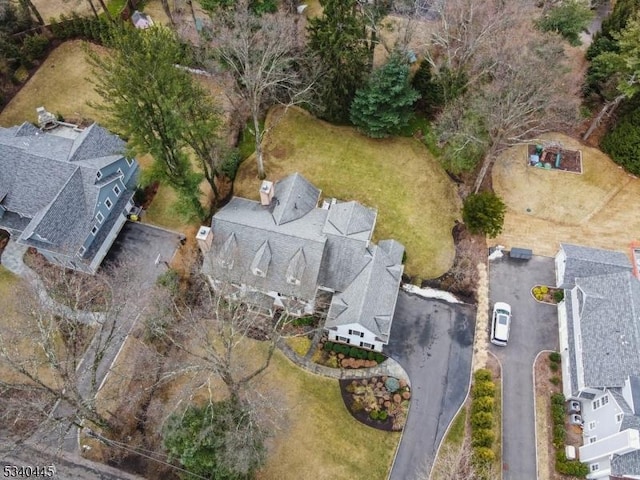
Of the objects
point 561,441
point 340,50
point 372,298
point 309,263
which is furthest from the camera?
point 340,50

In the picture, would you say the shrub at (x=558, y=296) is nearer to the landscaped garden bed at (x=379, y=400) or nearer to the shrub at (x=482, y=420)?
the shrub at (x=482, y=420)

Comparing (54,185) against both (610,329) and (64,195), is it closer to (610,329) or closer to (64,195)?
(64,195)

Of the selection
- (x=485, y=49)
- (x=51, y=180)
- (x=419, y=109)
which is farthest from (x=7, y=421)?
(x=485, y=49)

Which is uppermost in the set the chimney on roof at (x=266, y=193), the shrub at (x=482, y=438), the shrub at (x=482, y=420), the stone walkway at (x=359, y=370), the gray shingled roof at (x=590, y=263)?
the chimney on roof at (x=266, y=193)

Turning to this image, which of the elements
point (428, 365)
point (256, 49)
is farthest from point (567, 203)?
point (256, 49)

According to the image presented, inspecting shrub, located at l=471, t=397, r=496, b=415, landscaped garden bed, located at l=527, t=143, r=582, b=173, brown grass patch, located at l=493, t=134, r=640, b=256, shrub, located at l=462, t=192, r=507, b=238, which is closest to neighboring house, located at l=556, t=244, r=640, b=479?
brown grass patch, located at l=493, t=134, r=640, b=256

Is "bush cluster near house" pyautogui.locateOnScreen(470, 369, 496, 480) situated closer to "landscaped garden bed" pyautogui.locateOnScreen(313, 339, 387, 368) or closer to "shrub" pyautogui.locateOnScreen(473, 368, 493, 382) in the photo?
"shrub" pyautogui.locateOnScreen(473, 368, 493, 382)

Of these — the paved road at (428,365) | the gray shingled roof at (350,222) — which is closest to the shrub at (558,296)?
the paved road at (428,365)

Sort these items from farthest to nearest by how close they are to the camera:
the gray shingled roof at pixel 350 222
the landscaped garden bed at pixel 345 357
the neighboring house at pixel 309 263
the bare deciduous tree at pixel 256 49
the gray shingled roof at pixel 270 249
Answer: the bare deciduous tree at pixel 256 49
the landscaped garden bed at pixel 345 357
the gray shingled roof at pixel 350 222
the gray shingled roof at pixel 270 249
the neighboring house at pixel 309 263
